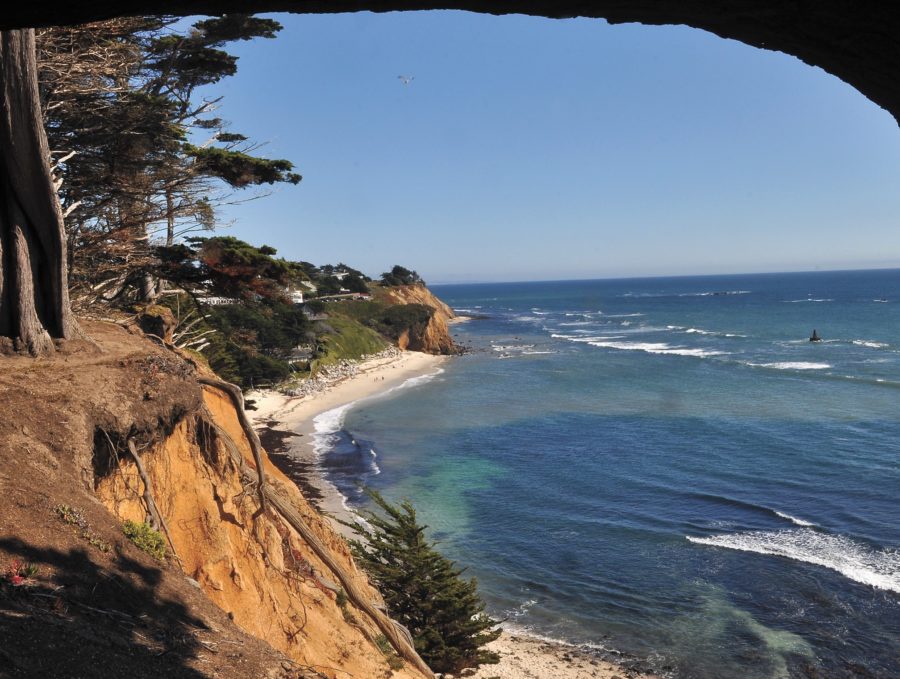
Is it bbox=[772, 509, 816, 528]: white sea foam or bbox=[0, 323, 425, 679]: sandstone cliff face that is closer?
bbox=[0, 323, 425, 679]: sandstone cliff face

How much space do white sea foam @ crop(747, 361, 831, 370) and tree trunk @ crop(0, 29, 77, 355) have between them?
197 ft

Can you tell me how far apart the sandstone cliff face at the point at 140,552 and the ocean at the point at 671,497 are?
1072cm

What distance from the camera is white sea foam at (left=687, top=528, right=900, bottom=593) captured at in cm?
1983

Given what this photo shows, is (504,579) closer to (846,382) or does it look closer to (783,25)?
(783,25)

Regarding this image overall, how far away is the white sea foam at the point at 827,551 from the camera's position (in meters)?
19.8

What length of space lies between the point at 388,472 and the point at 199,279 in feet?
71.1

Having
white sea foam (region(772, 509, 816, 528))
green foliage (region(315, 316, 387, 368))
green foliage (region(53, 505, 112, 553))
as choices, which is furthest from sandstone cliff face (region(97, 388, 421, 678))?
green foliage (region(315, 316, 387, 368))

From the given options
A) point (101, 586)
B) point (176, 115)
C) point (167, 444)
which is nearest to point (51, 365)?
point (167, 444)

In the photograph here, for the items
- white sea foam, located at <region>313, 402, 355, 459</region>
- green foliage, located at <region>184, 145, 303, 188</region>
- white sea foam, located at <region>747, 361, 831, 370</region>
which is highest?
green foliage, located at <region>184, 145, 303, 188</region>

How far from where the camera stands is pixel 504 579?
831 inches

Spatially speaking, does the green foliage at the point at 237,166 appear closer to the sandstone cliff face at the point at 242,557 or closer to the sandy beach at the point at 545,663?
the sandstone cliff face at the point at 242,557

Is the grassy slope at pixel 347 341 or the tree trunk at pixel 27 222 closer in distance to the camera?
the tree trunk at pixel 27 222

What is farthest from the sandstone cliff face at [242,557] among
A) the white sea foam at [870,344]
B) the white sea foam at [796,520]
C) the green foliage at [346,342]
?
the white sea foam at [870,344]

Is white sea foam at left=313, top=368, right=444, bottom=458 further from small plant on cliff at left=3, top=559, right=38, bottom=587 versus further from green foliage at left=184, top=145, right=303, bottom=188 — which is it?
small plant on cliff at left=3, top=559, right=38, bottom=587
